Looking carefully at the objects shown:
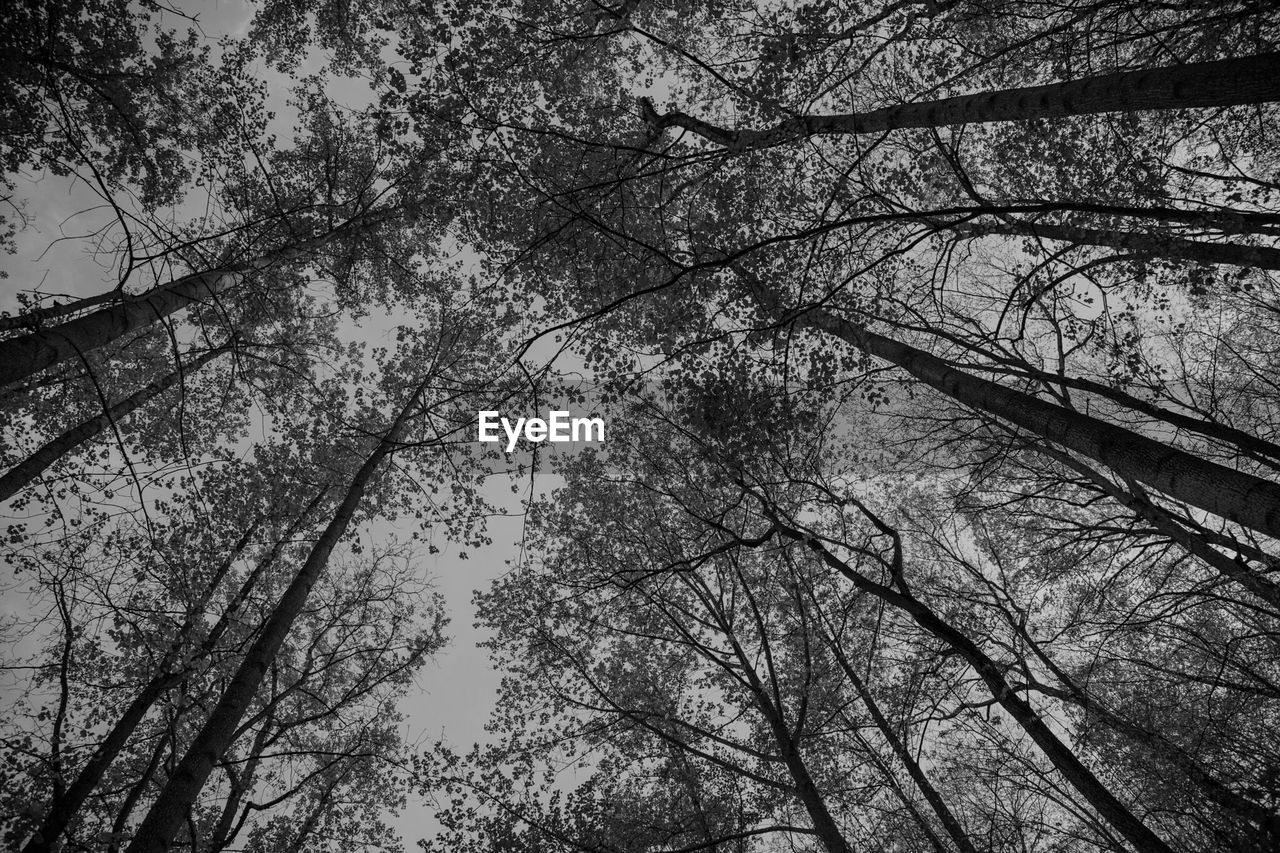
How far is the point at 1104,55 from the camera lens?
8320 mm

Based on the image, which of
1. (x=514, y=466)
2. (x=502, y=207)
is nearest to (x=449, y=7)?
(x=502, y=207)

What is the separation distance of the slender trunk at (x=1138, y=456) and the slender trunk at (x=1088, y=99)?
2.10 meters

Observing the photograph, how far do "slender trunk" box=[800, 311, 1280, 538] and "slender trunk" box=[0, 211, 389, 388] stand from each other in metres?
6.19

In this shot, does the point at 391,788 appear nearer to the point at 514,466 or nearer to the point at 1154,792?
the point at 514,466

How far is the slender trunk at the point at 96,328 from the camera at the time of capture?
4096 millimetres

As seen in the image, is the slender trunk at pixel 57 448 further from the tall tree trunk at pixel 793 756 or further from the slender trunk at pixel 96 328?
the tall tree trunk at pixel 793 756

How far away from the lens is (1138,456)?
3.70m

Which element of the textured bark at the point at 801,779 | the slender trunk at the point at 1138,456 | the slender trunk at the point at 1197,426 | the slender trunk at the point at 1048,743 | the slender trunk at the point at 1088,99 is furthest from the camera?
the textured bark at the point at 801,779

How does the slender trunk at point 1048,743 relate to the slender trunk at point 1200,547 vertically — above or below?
below

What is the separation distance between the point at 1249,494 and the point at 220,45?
39.4 feet

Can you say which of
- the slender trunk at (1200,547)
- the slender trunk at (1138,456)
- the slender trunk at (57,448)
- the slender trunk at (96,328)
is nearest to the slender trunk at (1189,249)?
the slender trunk at (1138,456)

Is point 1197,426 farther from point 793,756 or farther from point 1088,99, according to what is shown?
point 793,756

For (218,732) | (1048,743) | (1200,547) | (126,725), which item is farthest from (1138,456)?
(126,725)

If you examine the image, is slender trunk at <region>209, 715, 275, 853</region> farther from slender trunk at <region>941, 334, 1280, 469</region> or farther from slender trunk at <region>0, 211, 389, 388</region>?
slender trunk at <region>941, 334, 1280, 469</region>
